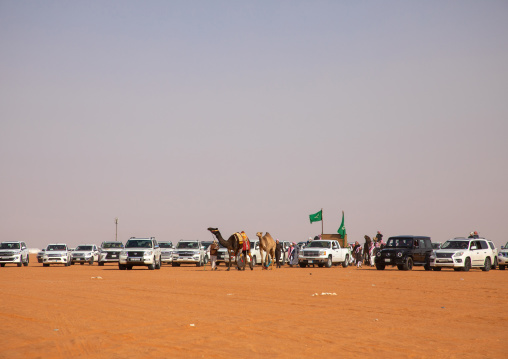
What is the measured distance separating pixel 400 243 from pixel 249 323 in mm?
26806

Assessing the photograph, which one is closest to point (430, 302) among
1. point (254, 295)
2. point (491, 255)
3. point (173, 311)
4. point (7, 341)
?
point (254, 295)

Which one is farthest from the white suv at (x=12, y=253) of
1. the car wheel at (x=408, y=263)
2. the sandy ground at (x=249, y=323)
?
the sandy ground at (x=249, y=323)

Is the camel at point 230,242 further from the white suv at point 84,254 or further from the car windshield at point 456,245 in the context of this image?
the white suv at point 84,254

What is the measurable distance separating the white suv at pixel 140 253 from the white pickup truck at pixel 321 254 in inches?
397

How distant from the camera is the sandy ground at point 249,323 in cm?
979

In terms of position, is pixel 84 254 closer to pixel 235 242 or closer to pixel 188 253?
pixel 188 253

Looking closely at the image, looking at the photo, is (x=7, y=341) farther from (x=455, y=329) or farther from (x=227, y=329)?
(x=455, y=329)

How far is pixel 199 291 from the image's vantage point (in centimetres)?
2031

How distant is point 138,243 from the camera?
3931 centimetres

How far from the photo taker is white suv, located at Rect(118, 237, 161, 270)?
38.1m

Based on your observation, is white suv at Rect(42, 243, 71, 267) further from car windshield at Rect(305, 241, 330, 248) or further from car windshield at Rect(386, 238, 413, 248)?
car windshield at Rect(386, 238, 413, 248)

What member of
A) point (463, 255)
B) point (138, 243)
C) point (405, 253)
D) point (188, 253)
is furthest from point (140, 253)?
point (463, 255)

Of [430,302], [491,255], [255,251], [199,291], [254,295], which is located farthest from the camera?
[255,251]

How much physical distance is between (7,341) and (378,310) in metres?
8.29
